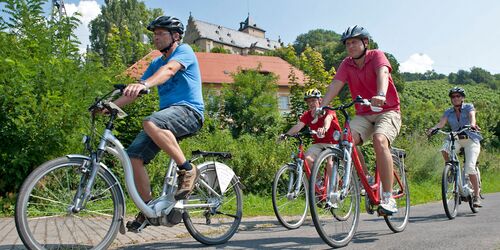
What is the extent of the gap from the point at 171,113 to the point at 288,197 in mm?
2909

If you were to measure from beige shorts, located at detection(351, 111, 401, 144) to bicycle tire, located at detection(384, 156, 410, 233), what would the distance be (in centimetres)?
71

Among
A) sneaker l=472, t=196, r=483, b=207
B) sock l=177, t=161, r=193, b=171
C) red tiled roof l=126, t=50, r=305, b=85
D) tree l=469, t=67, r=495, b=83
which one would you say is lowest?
sneaker l=472, t=196, r=483, b=207

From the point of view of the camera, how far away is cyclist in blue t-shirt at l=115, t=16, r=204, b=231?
3.78m

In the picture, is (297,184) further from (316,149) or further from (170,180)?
(170,180)

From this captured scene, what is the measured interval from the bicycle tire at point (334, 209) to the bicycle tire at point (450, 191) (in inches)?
113

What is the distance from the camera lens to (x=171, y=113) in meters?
3.89

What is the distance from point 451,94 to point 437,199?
4392 mm

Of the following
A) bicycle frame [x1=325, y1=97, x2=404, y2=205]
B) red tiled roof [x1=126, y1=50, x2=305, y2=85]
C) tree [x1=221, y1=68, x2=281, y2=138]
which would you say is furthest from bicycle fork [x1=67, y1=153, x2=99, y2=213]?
red tiled roof [x1=126, y1=50, x2=305, y2=85]

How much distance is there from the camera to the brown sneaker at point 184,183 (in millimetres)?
3941

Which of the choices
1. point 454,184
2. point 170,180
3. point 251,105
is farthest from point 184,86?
point 251,105

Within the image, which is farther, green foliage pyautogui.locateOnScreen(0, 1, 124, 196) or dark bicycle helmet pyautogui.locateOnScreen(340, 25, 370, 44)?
green foliage pyautogui.locateOnScreen(0, 1, 124, 196)

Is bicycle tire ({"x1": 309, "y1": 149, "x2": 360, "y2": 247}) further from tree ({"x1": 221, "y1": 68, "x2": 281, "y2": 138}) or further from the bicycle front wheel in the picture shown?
tree ({"x1": 221, "y1": 68, "x2": 281, "y2": 138})

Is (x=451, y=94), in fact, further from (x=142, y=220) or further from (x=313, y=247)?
(x=142, y=220)

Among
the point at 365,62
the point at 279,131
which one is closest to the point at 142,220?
the point at 365,62
